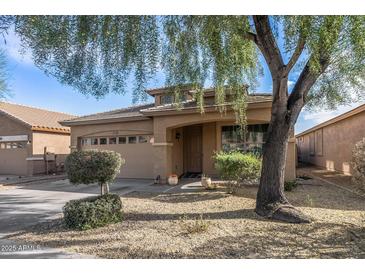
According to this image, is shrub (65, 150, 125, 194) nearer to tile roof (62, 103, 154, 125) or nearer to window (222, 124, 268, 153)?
tile roof (62, 103, 154, 125)

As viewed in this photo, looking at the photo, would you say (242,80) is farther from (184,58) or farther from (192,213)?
(192,213)

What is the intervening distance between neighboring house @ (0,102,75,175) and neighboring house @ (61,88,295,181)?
3.66 m

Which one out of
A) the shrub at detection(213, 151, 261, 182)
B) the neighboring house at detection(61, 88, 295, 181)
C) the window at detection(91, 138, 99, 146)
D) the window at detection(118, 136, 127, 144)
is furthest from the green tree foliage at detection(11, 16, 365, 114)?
the window at detection(91, 138, 99, 146)

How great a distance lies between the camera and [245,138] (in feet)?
42.4

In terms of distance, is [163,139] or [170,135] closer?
[163,139]

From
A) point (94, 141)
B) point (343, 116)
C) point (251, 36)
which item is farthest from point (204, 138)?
point (251, 36)

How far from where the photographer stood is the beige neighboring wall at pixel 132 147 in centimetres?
1413

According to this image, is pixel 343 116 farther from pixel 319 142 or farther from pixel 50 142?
pixel 50 142

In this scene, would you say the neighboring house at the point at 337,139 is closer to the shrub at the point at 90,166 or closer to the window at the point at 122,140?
the shrub at the point at 90,166

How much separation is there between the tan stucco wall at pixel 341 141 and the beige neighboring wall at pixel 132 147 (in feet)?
32.2

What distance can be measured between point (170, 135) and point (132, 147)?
9.42 ft

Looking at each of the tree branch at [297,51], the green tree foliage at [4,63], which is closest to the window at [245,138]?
the tree branch at [297,51]

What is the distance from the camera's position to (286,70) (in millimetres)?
6391

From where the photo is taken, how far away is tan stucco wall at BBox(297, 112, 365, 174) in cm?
1347
